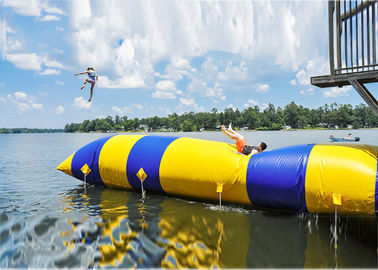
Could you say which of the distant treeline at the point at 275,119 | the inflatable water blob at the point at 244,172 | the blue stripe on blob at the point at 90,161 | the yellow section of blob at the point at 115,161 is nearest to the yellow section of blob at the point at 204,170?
the inflatable water blob at the point at 244,172

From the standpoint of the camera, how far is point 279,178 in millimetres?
6148

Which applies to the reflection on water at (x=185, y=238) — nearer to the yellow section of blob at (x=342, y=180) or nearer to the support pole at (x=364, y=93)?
the yellow section of blob at (x=342, y=180)

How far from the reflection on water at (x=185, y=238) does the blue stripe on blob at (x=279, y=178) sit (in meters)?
0.37

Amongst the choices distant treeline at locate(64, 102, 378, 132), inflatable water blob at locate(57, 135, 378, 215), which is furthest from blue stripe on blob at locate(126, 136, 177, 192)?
distant treeline at locate(64, 102, 378, 132)

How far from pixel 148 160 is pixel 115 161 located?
3.81 ft

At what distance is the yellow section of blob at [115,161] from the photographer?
8.29 meters

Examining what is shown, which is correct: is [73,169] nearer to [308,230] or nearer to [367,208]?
[308,230]

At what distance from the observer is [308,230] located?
18.6ft

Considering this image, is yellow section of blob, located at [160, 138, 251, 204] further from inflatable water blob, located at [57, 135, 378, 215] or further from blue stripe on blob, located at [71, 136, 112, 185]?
blue stripe on blob, located at [71, 136, 112, 185]

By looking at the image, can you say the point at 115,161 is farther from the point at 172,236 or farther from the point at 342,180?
the point at 342,180

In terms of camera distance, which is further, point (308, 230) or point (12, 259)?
point (308, 230)

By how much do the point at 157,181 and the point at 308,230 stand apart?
3.83 metres

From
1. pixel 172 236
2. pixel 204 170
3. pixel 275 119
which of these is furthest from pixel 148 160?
pixel 275 119

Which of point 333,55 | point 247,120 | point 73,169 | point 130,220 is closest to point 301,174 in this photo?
point 333,55
